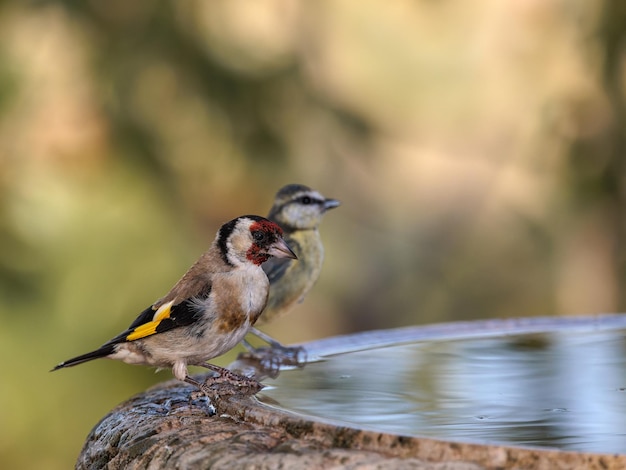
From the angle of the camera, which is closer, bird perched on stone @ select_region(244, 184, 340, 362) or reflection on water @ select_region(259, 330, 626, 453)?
reflection on water @ select_region(259, 330, 626, 453)

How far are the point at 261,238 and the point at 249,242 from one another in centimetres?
4

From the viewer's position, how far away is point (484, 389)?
9.35ft

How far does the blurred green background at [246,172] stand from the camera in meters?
5.88

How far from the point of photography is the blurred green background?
5.88 meters

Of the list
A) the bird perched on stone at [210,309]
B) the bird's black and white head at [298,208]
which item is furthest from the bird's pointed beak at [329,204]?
the bird perched on stone at [210,309]

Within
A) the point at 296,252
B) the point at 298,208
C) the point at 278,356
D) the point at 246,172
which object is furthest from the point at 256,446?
the point at 246,172

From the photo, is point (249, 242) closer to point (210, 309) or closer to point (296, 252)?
point (210, 309)

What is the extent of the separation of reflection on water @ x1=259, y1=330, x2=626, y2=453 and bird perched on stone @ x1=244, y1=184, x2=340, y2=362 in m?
0.79

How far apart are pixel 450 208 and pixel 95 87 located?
3796 mm

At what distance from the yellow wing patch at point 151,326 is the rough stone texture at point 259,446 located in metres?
0.19

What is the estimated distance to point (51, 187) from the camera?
6242mm

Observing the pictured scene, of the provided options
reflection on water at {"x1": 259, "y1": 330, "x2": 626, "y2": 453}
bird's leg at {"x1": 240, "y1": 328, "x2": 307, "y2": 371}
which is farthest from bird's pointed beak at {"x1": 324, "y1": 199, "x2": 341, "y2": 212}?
reflection on water at {"x1": 259, "y1": 330, "x2": 626, "y2": 453}

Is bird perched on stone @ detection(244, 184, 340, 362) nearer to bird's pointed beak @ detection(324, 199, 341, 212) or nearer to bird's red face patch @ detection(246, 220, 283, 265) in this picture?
bird's pointed beak @ detection(324, 199, 341, 212)

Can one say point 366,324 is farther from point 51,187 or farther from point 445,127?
point 51,187
